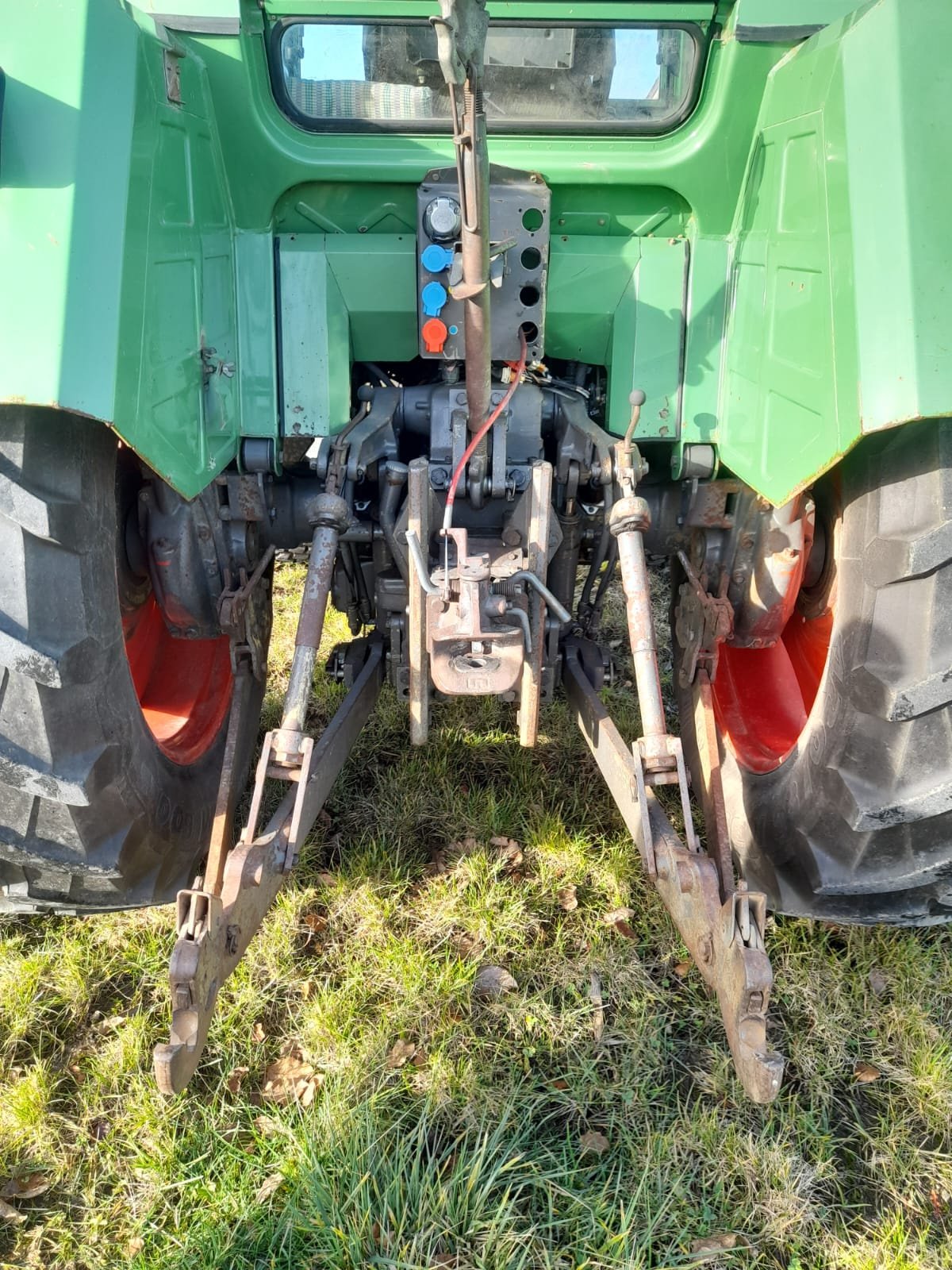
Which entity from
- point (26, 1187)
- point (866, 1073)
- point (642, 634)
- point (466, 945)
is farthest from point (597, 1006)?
point (26, 1187)

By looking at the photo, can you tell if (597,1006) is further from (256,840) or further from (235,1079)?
(256,840)

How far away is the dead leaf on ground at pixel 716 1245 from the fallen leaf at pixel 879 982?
773 millimetres

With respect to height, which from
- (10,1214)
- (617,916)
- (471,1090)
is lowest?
(10,1214)

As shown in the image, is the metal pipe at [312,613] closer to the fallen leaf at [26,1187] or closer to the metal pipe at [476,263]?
the metal pipe at [476,263]

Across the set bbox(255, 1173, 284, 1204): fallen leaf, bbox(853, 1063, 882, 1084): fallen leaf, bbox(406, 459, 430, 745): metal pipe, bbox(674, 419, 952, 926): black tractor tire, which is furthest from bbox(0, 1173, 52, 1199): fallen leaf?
bbox(853, 1063, 882, 1084): fallen leaf

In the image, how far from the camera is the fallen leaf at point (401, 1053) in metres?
2.08

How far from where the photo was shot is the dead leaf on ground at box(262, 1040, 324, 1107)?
203 centimetres

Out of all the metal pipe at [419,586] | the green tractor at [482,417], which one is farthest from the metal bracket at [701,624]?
the metal pipe at [419,586]

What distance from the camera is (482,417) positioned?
2.10 metres

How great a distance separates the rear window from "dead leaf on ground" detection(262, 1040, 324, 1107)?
2.18m

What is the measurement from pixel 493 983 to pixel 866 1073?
906 mm

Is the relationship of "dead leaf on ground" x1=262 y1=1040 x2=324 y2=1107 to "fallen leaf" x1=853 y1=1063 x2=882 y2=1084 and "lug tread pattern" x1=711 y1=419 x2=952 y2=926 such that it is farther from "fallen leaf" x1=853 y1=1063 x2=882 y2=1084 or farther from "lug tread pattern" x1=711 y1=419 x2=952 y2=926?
"fallen leaf" x1=853 y1=1063 x2=882 y2=1084

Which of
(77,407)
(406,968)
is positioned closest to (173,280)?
(77,407)

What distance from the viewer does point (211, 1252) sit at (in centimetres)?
173
